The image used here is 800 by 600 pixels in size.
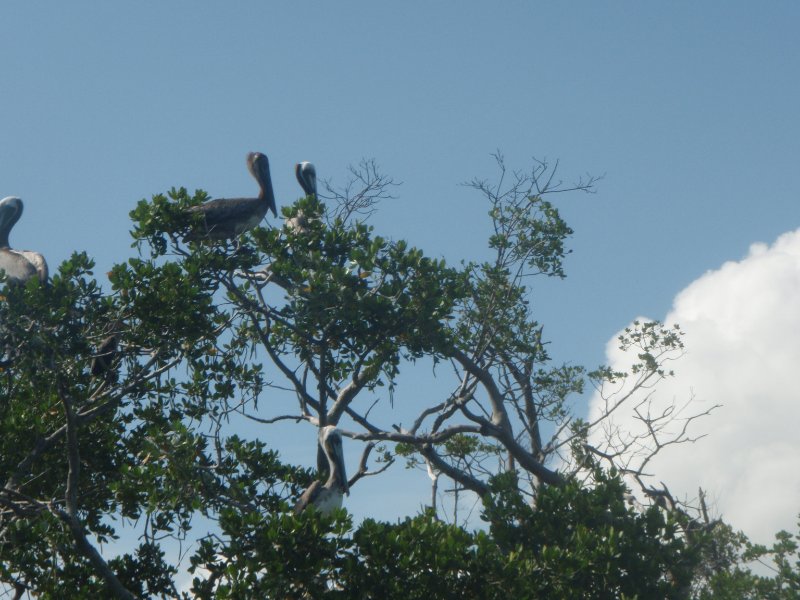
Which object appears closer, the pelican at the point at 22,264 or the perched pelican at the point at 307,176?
the pelican at the point at 22,264

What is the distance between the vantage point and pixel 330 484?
9242 mm

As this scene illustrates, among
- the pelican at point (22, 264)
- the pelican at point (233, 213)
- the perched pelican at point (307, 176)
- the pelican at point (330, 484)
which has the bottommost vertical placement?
the pelican at point (330, 484)

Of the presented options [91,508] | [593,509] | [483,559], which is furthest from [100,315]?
[593,509]

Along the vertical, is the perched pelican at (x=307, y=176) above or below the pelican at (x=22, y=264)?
above

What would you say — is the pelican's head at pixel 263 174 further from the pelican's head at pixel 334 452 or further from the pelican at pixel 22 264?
the pelican's head at pixel 334 452

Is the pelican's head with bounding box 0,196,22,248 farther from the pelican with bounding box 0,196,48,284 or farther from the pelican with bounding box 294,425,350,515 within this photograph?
the pelican with bounding box 294,425,350,515

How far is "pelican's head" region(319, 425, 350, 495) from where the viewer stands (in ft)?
30.6

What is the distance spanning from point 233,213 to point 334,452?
9.05 ft

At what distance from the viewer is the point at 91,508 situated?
9492 mm

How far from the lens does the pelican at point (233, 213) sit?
9758mm

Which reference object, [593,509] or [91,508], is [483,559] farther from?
[91,508]

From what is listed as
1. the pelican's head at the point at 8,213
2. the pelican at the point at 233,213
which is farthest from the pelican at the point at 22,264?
the pelican at the point at 233,213

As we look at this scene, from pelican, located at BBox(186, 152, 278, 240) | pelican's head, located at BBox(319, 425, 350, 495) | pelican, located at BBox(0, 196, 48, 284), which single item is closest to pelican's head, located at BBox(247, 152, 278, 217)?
pelican, located at BBox(186, 152, 278, 240)

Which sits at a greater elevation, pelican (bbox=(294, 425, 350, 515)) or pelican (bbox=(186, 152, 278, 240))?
pelican (bbox=(186, 152, 278, 240))
